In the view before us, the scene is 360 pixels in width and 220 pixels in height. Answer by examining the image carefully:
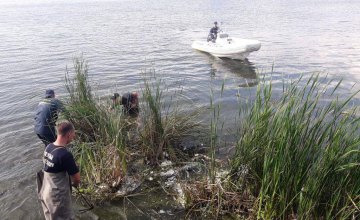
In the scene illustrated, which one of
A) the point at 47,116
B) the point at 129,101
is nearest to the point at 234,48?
the point at 129,101

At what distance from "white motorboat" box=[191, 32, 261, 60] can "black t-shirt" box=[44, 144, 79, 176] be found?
14.2 meters

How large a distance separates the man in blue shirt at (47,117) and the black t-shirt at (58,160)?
2305mm

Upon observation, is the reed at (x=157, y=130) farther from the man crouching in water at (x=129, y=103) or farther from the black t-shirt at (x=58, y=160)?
the black t-shirt at (x=58, y=160)

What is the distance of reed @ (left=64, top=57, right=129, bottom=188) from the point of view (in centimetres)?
575

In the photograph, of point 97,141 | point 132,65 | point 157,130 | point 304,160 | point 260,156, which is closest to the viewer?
point 304,160

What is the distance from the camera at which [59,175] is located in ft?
14.5

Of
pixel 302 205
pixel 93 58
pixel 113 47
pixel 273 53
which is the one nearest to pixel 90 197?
pixel 302 205

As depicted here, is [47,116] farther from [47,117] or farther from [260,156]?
[260,156]

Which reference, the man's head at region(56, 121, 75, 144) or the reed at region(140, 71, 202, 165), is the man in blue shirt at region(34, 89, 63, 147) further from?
the man's head at region(56, 121, 75, 144)

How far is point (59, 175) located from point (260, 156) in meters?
→ 2.92

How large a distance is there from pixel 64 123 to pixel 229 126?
5.81 meters

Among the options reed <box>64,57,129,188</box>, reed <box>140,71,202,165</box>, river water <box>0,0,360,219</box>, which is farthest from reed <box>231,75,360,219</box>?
reed <box>64,57,129,188</box>

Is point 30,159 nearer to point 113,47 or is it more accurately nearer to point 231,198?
point 231,198

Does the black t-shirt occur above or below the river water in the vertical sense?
above
